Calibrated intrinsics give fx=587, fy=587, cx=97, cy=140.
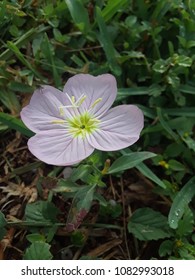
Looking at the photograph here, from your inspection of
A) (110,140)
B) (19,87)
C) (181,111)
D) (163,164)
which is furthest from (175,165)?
(19,87)

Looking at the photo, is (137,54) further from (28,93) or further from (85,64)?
(28,93)

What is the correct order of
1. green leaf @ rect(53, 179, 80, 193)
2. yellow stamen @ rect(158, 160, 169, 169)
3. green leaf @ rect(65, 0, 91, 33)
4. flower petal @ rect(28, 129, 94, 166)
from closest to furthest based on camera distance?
flower petal @ rect(28, 129, 94, 166) → green leaf @ rect(53, 179, 80, 193) → yellow stamen @ rect(158, 160, 169, 169) → green leaf @ rect(65, 0, 91, 33)

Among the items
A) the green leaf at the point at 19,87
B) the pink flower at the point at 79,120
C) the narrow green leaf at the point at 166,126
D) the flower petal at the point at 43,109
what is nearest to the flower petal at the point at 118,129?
the pink flower at the point at 79,120

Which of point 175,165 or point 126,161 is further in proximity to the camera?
point 175,165

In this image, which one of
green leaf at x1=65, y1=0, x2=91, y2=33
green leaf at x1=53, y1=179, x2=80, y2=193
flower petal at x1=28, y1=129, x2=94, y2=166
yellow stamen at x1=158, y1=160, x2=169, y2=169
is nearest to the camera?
flower petal at x1=28, y1=129, x2=94, y2=166

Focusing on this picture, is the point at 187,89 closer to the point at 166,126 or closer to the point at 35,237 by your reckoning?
the point at 166,126

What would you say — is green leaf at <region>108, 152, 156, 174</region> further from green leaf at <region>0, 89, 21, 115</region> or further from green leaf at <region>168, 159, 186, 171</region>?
green leaf at <region>0, 89, 21, 115</region>

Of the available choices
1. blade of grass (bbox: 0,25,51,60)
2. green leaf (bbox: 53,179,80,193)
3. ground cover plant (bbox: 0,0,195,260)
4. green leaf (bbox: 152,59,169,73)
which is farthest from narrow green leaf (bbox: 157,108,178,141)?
blade of grass (bbox: 0,25,51,60)
